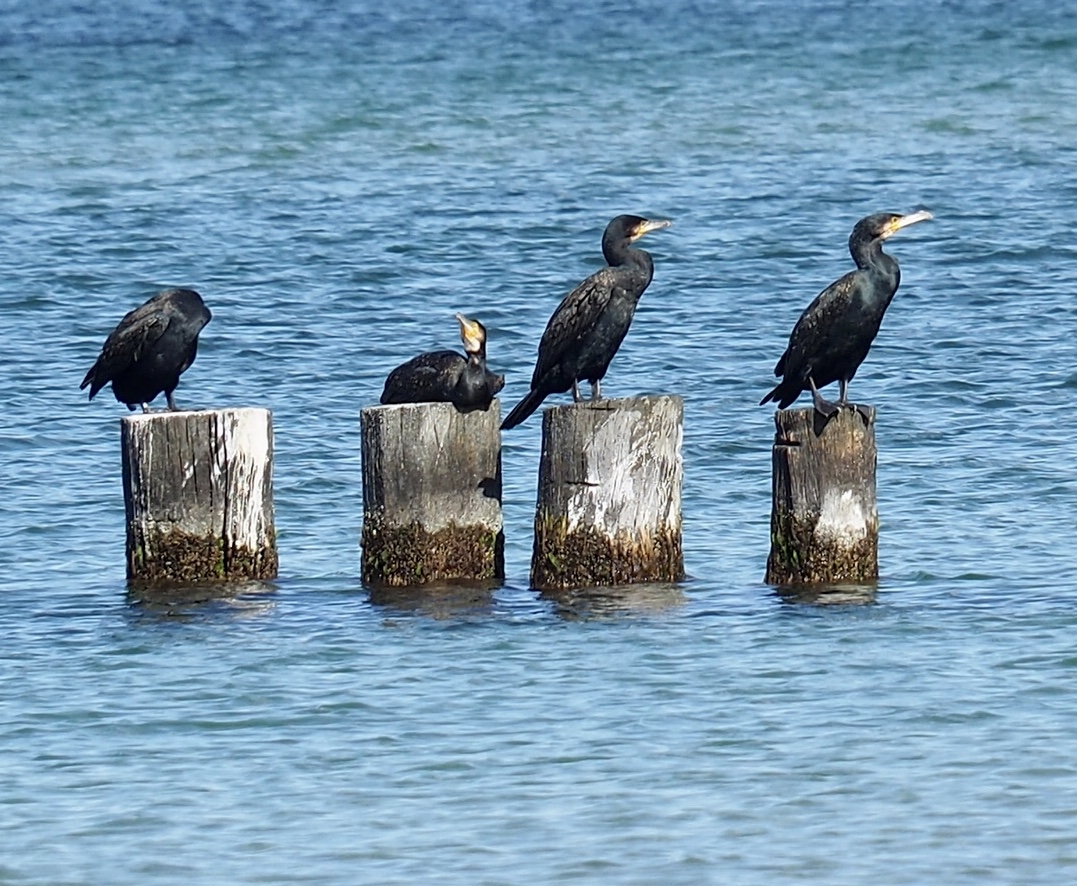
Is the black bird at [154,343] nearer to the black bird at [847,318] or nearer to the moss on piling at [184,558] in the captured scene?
the moss on piling at [184,558]

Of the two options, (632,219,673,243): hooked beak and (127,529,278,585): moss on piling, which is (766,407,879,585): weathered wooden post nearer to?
A: (632,219,673,243): hooked beak

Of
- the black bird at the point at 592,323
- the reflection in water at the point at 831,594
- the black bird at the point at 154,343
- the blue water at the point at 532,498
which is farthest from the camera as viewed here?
the black bird at the point at 154,343

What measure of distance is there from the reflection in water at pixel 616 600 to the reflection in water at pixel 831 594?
1.47 ft

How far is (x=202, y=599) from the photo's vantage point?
1012 centimetres

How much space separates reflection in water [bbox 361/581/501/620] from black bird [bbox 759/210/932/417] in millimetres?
1540

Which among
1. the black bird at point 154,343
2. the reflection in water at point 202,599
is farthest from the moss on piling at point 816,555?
the black bird at point 154,343

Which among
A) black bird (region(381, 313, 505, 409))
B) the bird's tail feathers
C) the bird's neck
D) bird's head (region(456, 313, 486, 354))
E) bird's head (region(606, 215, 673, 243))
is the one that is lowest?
the bird's tail feathers

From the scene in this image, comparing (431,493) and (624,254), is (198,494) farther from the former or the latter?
(624,254)

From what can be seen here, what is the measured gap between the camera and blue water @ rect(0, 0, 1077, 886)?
7.55 metres

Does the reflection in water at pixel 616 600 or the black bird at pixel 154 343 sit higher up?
the black bird at pixel 154 343

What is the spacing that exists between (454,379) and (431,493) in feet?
1.62

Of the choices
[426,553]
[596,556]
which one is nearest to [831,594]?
[596,556]

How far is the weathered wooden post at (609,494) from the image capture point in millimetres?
9852

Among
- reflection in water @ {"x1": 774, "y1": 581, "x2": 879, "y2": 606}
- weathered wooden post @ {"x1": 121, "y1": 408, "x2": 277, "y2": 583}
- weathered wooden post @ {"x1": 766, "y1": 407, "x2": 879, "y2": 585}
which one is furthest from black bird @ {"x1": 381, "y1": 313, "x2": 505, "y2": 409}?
reflection in water @ {"x1": 774, "y1": 581, "x2": 879, "y2": 606}
